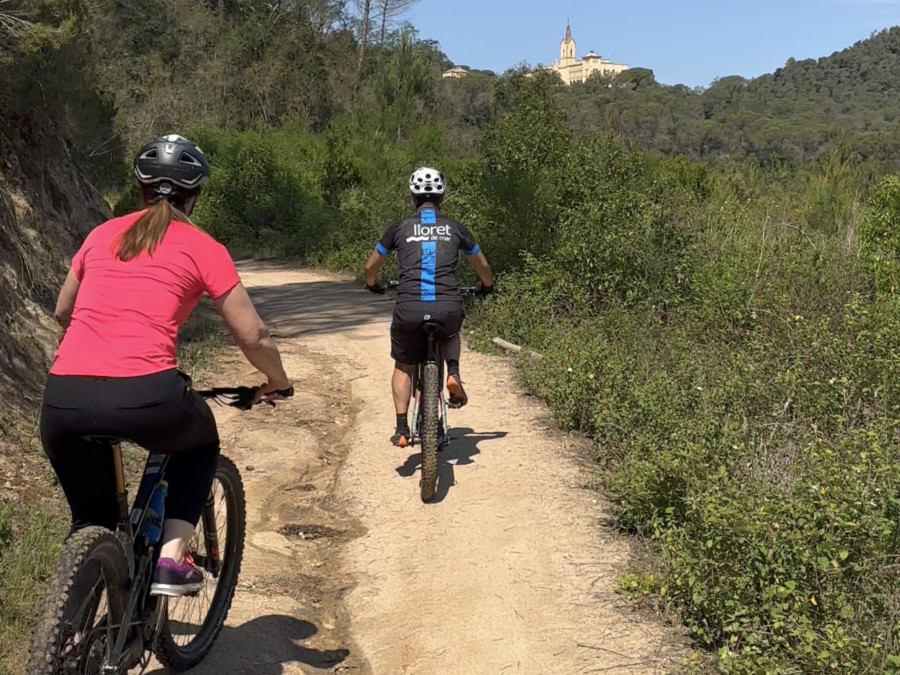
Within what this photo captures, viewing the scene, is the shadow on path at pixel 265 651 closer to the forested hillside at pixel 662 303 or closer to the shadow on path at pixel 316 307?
the forested hillside at pixel 662 303

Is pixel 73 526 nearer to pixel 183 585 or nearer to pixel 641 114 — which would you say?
Result: pixel 183 585

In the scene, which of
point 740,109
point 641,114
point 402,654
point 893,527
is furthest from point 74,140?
point 740,109

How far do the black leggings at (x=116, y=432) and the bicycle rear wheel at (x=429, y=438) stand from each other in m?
2.87

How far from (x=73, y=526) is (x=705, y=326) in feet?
23.8

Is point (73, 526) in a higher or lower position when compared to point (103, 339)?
lower

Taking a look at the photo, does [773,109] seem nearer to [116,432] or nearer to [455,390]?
[455,390]

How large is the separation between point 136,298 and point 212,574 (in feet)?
5.30

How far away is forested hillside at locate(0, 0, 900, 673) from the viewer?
13.8 ft

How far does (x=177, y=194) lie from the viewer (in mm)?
3287

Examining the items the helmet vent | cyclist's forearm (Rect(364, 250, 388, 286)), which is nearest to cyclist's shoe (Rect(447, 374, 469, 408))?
cyclist's forearm (Rect(364, 250, 388, 286))

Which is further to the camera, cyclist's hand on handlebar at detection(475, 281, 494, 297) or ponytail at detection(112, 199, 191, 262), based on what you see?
cyclist's hand on handlebar at detection(475, 281, 494, 297)

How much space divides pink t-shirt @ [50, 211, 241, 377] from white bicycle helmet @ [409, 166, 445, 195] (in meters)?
3.46

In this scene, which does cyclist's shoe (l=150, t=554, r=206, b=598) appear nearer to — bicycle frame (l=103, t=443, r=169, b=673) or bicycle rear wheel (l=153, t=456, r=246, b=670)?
bicycle frame (l=103, t=443, r=169, b=673)

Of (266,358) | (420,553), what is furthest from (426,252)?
(266,358)
